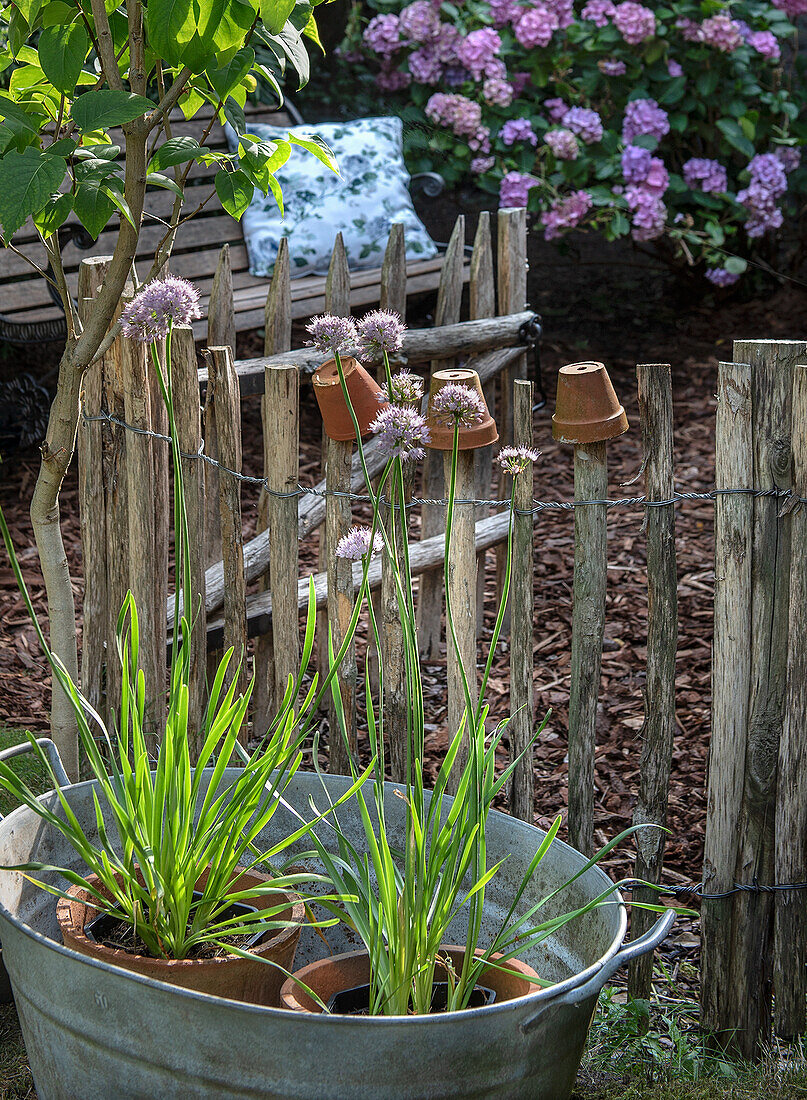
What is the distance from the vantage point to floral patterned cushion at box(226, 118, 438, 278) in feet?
14.1

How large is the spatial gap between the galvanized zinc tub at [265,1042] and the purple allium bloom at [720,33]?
4.45m

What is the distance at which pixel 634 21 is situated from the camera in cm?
470

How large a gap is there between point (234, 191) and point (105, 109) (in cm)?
22

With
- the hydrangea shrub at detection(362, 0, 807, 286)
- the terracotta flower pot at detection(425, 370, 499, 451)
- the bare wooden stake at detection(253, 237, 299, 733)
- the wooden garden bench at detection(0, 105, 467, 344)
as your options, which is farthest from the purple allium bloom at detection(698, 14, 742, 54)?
the terracotta flower pot at detection(425, 370, 499, 451)

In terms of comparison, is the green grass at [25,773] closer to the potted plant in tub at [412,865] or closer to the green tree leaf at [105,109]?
the potted plant in tub at [412,865]

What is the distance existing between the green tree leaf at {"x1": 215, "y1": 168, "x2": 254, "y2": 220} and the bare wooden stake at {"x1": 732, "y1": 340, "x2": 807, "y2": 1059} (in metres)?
0.74

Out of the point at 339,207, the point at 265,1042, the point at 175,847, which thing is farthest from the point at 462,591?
the point at 339,207

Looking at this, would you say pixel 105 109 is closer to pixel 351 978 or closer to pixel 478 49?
pixel 351 978

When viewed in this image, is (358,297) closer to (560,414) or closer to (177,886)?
(560,414)

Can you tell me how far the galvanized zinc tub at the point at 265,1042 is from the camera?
3.74 feet

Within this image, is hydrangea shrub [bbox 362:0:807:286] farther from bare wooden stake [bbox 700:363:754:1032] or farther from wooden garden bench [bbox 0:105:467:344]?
bare wooden stake [bbox 700:363:754:1032]

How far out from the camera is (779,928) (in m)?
1.73

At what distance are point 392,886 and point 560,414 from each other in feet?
2.51

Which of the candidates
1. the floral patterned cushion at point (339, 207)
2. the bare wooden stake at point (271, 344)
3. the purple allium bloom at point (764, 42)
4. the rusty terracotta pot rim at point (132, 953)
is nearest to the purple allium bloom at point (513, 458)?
the rusty terracotta pot rim at point (132, 953)
